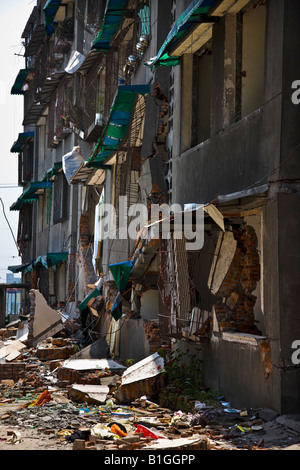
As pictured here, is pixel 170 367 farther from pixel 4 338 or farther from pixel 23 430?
pixel 4 338

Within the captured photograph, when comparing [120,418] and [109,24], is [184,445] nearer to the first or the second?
[120,418]

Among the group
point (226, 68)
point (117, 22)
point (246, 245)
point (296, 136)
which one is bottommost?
point (246, 245)

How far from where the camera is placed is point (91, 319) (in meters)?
22.7

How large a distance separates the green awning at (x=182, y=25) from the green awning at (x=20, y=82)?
2442 centimetres

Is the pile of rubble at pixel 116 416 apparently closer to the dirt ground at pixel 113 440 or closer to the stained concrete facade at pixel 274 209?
the dirt ground at pixel 113 440

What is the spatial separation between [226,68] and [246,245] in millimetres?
2744

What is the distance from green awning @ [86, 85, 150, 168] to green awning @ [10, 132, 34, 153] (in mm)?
20264

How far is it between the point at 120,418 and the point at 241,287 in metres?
2.65

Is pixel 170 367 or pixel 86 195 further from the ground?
pixel 86 195

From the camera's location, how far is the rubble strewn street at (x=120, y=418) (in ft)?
26.4

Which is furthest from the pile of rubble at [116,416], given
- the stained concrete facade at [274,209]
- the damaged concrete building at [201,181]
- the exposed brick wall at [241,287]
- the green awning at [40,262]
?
the green awning at [40,262]

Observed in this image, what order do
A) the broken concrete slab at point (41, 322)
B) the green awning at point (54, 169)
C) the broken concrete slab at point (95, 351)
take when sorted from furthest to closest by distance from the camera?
the green awning at point (54, 169) < the broken concrete slab at point (41, 322) < the broken concrete slab at point (95, 351)

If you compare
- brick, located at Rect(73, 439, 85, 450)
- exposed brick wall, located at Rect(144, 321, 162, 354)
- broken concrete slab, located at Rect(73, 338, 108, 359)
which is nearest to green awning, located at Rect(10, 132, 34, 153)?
broken concrete slab, located at Rect(73, 338, 108, 359)

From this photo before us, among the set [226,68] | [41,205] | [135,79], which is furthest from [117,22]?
[41,205]
